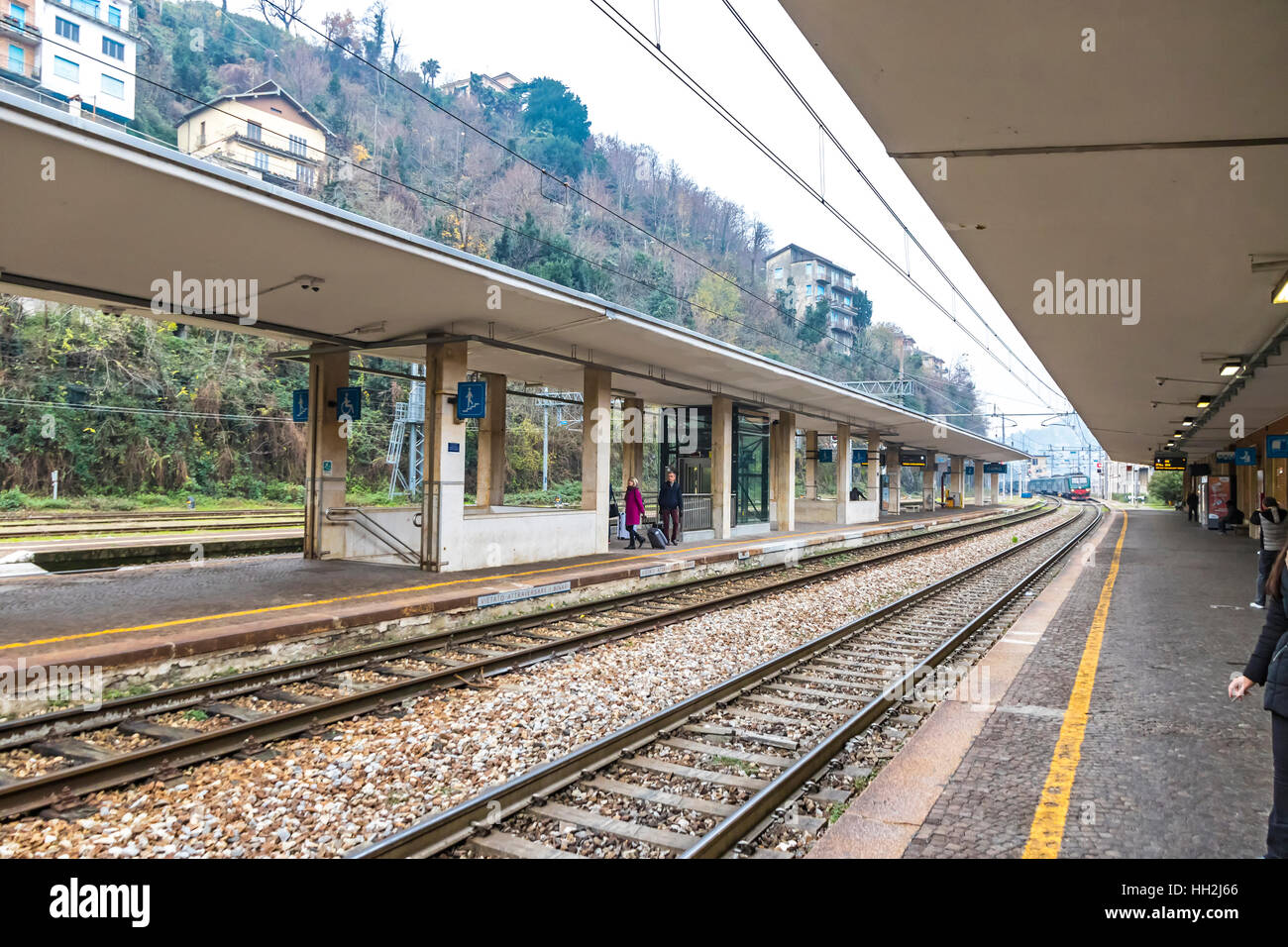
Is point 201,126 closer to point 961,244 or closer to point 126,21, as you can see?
point 126,21

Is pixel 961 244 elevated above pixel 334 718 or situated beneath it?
elevated above

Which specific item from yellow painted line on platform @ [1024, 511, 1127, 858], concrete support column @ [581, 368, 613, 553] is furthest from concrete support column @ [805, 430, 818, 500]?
yellow painted line on platform @ [1024, 511, 1127, 858]

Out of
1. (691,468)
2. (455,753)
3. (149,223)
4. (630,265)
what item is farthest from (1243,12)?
(630,265)

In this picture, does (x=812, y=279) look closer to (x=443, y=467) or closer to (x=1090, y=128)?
(x=443, y=467)

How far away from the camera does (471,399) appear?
492 inches

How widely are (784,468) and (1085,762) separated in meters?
21.6

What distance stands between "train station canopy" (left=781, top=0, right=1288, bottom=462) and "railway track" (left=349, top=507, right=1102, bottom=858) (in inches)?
161

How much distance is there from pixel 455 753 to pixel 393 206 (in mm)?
41987

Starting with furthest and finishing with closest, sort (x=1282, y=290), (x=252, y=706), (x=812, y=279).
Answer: (x=812, y=279) < (x=1282, y=290) < (x=252, y=706)

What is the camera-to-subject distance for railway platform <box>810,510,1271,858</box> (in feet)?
12.1

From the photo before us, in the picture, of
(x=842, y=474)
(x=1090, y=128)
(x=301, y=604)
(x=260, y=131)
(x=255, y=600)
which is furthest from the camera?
(x=260, y=131)

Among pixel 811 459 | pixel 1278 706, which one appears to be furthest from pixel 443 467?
pixel 811 459

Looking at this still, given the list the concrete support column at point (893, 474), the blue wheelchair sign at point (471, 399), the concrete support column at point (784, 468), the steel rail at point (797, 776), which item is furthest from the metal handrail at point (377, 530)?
the concrete support column at point (893, 474)

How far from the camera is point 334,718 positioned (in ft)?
19.2
